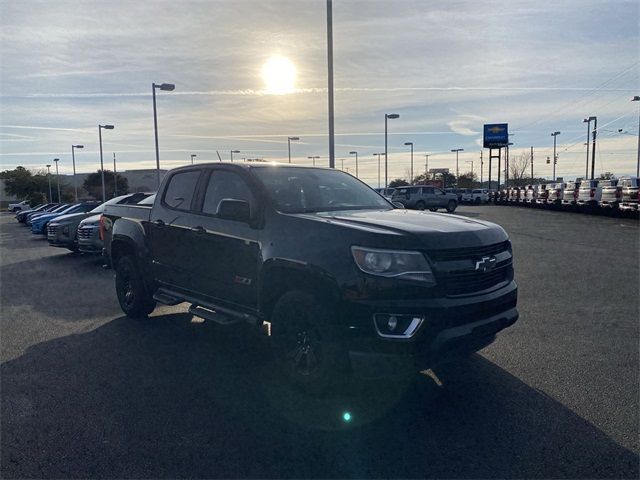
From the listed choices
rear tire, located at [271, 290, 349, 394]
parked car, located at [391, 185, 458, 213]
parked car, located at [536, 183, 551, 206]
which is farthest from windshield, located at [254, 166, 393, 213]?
parked car, located at [536, 183, 551, 206]

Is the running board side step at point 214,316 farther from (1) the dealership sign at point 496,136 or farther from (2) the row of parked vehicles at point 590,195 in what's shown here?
(1) the dealership sign at point 496,136

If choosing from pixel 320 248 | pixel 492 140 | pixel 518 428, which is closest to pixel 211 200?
pixel 320 248

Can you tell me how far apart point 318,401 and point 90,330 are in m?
3.63

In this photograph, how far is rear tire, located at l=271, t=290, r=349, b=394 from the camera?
3738mm

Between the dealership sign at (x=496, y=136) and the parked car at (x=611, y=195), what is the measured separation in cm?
3881

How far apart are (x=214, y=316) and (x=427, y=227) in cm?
233

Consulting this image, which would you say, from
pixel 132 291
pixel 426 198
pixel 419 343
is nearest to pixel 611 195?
pixel 426 198

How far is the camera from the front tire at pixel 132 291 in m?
6.47

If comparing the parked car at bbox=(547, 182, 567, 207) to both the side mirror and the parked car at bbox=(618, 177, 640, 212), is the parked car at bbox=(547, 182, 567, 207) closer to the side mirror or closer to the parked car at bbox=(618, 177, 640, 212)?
the parked car at bbox=(618, 177, 640, 212)

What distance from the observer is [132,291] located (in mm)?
6645

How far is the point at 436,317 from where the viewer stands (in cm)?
353

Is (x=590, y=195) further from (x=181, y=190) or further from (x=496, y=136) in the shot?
(x=496, y=136)

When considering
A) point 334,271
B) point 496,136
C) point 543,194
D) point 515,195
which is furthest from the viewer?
point 496,136

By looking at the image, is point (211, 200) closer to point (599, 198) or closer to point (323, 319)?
point (323, 319)
